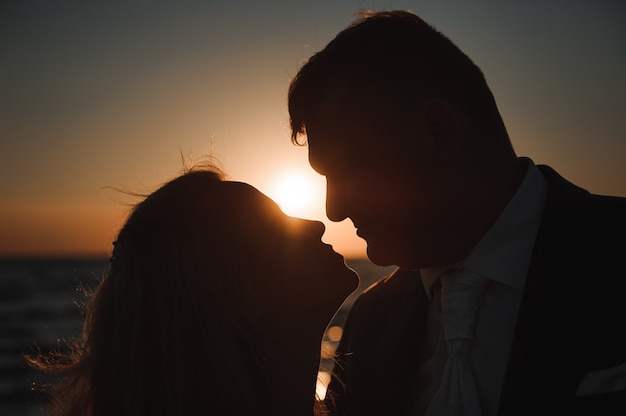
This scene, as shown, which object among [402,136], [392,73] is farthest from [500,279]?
[392,73]

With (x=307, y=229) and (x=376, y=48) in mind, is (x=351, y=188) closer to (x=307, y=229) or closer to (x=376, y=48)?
(x=307, y=229)

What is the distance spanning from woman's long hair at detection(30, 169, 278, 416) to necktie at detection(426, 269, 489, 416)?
72cm

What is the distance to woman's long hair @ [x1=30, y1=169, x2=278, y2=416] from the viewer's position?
7.57 feet

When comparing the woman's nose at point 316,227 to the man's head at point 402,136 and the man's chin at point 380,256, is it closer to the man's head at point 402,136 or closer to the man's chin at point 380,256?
the man's head at point 402,136

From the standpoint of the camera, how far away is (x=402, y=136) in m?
2.93

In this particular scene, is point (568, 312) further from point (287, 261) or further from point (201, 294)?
point (201, 294)

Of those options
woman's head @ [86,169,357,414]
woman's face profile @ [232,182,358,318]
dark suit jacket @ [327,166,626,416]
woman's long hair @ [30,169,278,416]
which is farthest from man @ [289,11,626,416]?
woman's long hair @ [30,169,278,416]

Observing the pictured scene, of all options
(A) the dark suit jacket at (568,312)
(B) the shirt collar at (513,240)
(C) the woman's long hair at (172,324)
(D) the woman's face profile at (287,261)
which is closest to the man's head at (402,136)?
(B) the shirt collar at (513,240)

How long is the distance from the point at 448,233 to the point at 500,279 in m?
0.33

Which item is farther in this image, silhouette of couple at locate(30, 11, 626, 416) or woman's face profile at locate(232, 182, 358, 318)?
woman's face profile at locate(232, 182, 358, 318)

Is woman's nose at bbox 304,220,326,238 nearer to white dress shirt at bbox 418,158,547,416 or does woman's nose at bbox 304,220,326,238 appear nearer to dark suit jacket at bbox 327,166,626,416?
white dress shirt at bbox 418,158,547,416

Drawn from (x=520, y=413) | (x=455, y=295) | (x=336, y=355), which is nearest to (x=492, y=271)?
(x=455, y=295)

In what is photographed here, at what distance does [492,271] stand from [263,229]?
0.97 m

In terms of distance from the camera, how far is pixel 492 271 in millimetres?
2693
